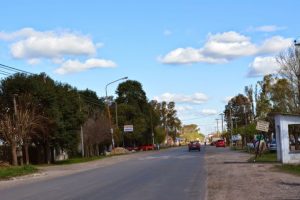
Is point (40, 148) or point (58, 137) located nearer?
point (58, 137)

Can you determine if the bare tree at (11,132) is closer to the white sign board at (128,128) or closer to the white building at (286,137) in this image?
the white building at (286,137)

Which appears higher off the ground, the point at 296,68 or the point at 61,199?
the point at 296,68

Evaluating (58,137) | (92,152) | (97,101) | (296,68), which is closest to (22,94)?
(58,137)

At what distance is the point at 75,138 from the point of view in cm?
5691

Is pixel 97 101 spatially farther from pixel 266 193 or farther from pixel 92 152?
pixel 266 193

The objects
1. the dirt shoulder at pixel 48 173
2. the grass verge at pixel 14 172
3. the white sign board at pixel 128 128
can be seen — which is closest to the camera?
the dirt shoulder at pixel 48 173

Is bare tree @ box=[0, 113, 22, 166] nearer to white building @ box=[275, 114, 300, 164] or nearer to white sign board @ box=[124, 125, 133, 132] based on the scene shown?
white building @ box=[275, 114, 300, 164]

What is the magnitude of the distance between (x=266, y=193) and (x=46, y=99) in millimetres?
38624

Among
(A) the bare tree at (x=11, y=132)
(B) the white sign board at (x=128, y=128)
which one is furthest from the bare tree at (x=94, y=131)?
(A) the bare tree at (x=11, y=132)

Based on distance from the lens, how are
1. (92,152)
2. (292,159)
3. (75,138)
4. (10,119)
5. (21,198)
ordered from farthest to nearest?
1. (92,152)
2. (75,138)
3. (10,119)
4. (292,159)
5. (21,198)

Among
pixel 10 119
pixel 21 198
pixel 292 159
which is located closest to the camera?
pixel 21 198

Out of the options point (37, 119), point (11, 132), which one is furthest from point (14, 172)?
point (37, 119)

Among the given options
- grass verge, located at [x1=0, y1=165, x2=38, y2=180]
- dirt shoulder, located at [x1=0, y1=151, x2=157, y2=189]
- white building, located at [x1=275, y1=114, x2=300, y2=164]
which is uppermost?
white building, located at [x1=275, y1=114, x2=300, y2=164]

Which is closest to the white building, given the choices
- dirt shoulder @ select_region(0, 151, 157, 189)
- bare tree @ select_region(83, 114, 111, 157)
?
dirt shoulder @ select_region(0, 151, 157, 189)
